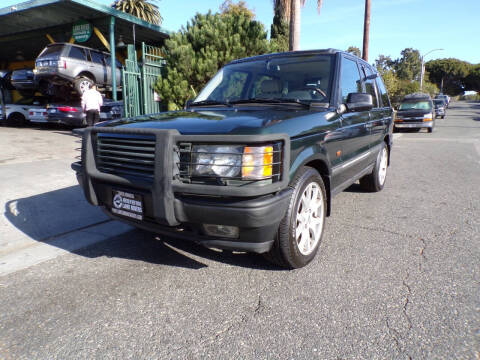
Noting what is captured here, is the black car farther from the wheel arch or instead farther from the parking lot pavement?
the wheel arch

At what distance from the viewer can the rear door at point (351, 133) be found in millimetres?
3639

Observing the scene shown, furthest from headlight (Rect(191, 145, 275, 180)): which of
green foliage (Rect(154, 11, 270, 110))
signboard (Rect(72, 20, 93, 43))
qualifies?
signboard (Rect(72, 20, 93, 43))

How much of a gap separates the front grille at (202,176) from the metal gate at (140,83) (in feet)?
26.9

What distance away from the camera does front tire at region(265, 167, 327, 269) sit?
2.58 m

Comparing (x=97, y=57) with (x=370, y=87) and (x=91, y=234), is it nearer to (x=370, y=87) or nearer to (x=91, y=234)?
(x=91, y=234)

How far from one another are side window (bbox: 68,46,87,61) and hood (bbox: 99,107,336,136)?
10885mm

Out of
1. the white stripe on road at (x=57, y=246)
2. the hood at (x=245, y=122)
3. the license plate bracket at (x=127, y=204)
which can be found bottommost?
the white stripe on road at (x=57, y=246)

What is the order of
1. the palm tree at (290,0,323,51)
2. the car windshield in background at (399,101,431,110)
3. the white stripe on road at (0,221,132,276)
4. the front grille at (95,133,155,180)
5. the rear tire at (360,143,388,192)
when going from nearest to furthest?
1. the front grille at (95,133,155,180)
2. the white stripe on road at (0,221,132,276)
3. the rear tire at (360,143,388,192)
4. the palm tree at (290,0,323,51)
5. the car windshield in background at (399,101,431,110)

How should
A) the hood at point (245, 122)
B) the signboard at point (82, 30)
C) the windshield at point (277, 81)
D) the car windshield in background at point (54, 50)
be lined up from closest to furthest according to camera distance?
1. the hood at point (245, 122)
2. the windshield at point (277, 81)
3. the car windshield in background at point (54, 50)
4. the signboard at point (82, 30)

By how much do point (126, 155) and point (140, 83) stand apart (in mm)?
8162

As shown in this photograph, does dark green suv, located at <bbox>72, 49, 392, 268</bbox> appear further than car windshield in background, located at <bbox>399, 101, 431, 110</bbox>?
No

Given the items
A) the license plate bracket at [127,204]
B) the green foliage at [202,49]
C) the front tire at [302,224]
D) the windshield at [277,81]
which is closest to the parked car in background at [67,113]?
the green foliage at [202,49]

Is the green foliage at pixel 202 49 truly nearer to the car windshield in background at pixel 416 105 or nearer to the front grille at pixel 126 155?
the front grille at pixel 126 155

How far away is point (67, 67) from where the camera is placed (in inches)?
470
